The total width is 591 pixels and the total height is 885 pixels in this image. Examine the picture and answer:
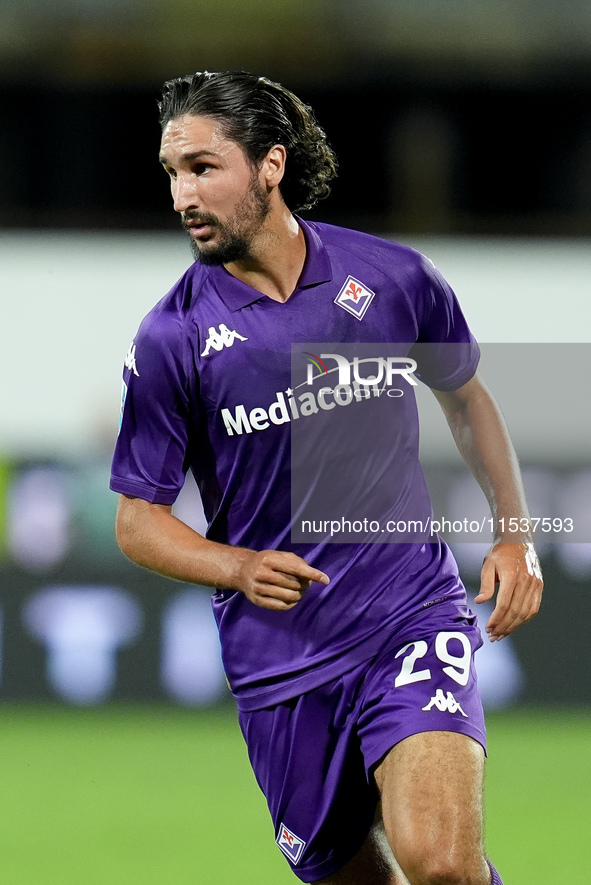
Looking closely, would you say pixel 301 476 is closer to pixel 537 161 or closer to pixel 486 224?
pixel 486 224

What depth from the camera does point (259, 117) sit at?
3.03 meters

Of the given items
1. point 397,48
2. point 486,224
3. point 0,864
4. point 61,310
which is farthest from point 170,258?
point 0,864

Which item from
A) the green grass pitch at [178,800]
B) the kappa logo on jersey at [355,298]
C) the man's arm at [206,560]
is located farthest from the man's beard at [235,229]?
the green grass pitch at [178,800]

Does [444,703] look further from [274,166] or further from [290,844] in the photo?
[274,166]

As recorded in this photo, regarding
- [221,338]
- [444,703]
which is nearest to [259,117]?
[221,338]

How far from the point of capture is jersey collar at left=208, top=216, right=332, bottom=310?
298 cm

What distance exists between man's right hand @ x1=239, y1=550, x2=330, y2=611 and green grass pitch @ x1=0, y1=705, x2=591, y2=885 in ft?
7.37

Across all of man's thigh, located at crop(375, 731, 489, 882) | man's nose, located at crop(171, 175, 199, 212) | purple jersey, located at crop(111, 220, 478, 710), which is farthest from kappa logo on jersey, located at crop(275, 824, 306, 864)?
man's nose, located at crop(171, 175, 199, 212)

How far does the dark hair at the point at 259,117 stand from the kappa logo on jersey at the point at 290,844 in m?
1.57

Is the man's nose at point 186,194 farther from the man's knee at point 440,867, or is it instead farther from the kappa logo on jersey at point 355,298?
the man's knee at point 440,867

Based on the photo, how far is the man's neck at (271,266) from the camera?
3.01 metres

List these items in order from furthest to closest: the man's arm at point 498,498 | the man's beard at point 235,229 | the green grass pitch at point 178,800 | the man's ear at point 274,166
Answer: the green grass pitch at point 178,800, the man's ear at point 274,166, the man's beard at point 235,229, the man's arm at point 498,498

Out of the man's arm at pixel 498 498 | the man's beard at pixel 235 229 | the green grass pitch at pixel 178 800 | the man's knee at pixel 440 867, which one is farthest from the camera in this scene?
the green grass pitch at pixel 178 800

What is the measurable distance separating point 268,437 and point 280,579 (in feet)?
1.61
